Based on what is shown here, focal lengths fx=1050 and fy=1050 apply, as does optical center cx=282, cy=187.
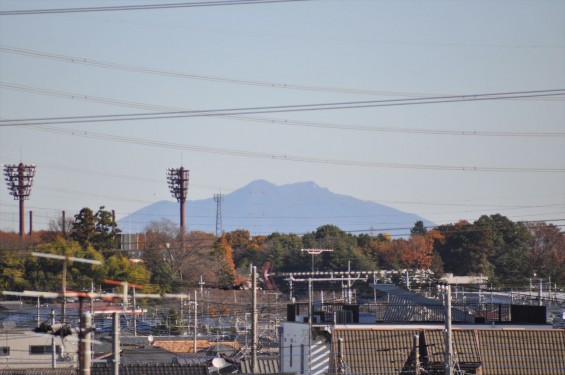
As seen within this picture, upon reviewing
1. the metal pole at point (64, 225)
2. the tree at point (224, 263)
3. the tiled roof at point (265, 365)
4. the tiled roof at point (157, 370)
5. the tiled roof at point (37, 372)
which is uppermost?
the metal pole at point (64, 225)

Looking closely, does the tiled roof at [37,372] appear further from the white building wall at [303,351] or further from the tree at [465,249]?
the tree at [465,249]

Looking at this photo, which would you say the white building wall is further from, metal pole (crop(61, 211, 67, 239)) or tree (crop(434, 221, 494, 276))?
metal pole (crop(61, 211, 67, 239))

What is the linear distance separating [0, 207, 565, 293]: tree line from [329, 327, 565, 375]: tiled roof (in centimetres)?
2556

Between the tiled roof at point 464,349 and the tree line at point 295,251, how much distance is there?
2556 cm

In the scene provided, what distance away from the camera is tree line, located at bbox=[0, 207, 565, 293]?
6225 centimetres

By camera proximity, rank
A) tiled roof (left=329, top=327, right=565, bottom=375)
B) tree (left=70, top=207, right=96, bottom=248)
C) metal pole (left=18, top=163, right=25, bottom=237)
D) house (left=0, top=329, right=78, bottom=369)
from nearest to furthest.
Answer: tiled roof (left=329, top=327, right=565, bottom=375), house (left=0, top=329, right=78, bottom=369), tree (left=70, top=207, right=96, bottom=248), metal pole (left=18, top=163, right=25, bottom=237)

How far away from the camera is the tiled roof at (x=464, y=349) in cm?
3216

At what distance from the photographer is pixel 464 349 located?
1281 inches

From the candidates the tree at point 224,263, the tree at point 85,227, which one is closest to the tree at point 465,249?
the tree at point 224,263

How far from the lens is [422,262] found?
75875 millimetres

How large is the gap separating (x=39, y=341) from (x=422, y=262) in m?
41.5

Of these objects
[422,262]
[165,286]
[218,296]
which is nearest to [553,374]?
[165,286]

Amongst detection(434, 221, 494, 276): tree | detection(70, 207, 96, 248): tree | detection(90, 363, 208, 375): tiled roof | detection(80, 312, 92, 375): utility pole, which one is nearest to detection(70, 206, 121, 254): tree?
detection(70, 207, 96, 248): tree

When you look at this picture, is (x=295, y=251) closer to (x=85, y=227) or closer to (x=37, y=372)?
(x=85, y=227)
